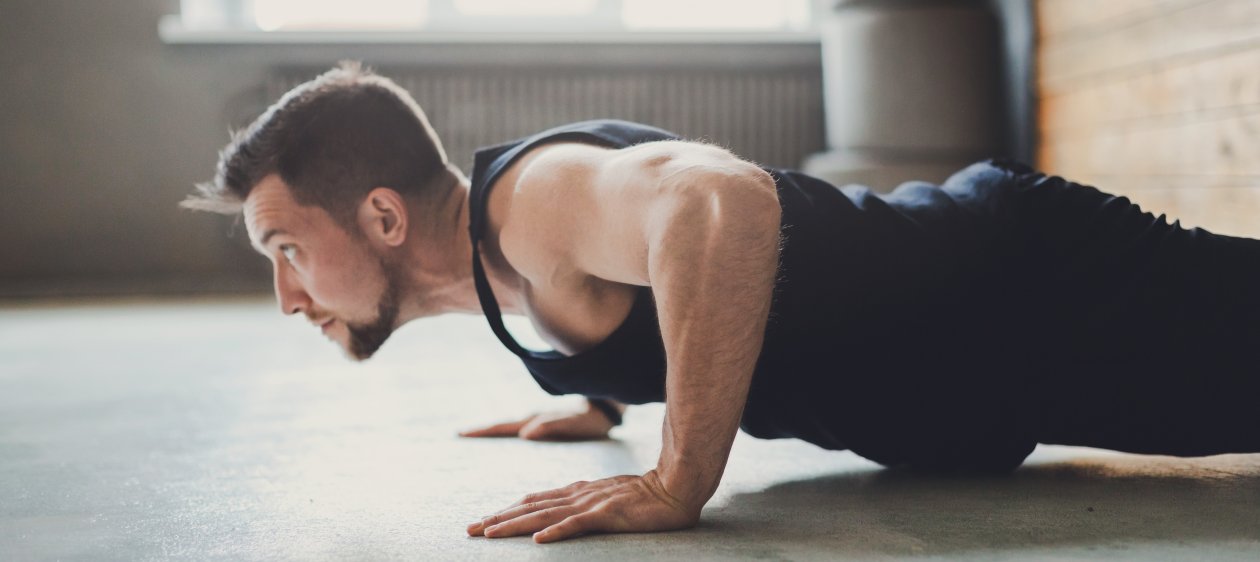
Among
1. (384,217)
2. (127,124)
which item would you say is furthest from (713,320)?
(127,124)

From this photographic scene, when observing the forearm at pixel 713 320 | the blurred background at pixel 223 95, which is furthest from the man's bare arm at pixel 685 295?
the blurred background at pixel 223 95

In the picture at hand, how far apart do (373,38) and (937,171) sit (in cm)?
224

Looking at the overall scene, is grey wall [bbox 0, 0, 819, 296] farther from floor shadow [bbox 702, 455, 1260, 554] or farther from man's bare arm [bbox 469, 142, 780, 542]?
man's bare arm [bbox 469, 142, 780, 542]

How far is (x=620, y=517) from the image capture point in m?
1.00

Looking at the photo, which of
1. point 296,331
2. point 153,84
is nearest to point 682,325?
point 296,331

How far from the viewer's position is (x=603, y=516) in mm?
994

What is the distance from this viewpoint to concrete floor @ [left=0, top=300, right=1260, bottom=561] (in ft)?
3.17

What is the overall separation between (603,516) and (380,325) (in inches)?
18.9

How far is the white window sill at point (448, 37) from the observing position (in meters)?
4.32

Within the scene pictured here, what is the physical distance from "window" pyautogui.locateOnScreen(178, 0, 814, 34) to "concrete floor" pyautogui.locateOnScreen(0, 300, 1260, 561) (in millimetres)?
2770

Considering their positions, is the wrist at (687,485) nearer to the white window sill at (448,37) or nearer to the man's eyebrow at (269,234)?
the man's eyebrow at (269,234)

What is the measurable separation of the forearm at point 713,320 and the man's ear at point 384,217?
434 mm

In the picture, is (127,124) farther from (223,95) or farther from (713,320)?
(713,320)

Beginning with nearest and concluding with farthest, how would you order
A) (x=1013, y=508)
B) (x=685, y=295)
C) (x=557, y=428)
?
(x=685, y=295) < (x=1013, y=508) < (x=557, y=428)
